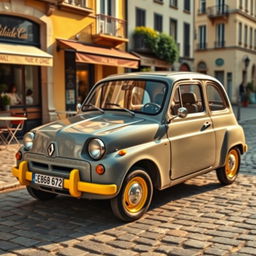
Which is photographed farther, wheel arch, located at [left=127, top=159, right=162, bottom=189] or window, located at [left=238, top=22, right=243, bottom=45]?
window, located at [left=238, top=22, right=243, bottom=45]

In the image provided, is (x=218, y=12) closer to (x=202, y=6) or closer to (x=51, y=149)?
(x=202, y=6)

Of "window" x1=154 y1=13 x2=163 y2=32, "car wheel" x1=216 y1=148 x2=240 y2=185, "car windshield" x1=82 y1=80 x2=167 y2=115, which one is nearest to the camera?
"car windshield" x1=82 y1=80 x2=167 y2=115

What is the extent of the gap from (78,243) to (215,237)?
1.51 m

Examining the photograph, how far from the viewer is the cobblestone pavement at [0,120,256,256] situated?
4.35 meters

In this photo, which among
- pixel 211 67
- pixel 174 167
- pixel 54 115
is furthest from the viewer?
pixel 211 67

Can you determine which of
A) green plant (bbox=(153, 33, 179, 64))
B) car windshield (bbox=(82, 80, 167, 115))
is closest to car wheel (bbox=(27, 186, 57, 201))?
car windshield (bbox=(82, 80, 167, 115))

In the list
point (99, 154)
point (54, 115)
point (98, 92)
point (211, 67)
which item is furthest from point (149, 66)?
point (211, 67)

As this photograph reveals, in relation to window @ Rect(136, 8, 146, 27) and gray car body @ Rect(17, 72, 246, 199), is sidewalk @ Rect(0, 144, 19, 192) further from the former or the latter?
window @ Rect(136, 8, 146, 27)

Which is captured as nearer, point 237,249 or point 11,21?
point 237,249

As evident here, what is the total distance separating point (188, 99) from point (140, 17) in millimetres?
17772

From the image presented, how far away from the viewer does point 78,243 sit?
14.8ft

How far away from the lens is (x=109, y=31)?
63.4ft

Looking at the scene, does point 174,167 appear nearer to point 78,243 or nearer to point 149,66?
point 78,243

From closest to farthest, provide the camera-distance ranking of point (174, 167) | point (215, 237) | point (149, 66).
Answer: point (215, 237), point (174, 167), point (149, 66)
